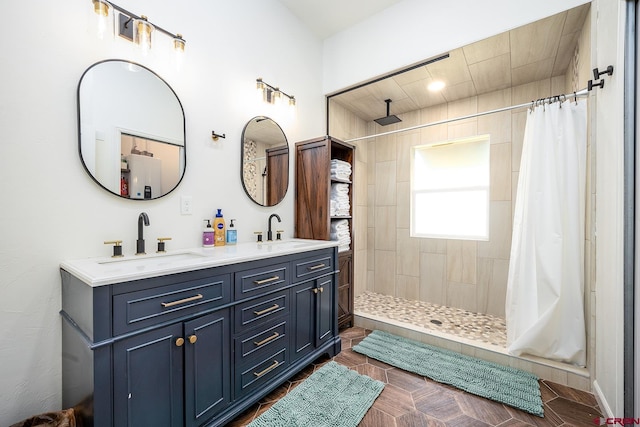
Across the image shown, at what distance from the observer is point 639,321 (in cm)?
116

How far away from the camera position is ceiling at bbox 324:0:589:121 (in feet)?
6.59

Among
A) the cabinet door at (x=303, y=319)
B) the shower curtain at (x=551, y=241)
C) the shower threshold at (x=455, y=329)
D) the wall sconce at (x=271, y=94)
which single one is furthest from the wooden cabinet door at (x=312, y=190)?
the shower curtain at (x=551, y=241)

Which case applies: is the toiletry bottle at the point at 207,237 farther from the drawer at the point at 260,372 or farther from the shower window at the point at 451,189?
the shower window at the point at 451,189

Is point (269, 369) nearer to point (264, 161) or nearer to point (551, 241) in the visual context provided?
point (264, 161)

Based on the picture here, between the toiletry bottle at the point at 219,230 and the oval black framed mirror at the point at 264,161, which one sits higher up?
the oval black framed mirror at the point at 264,161

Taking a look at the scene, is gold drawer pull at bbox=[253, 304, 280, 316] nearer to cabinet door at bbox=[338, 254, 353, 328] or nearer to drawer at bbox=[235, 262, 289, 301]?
drawer at bbox=[235, 262, 289, 301]

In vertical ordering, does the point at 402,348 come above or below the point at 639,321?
below

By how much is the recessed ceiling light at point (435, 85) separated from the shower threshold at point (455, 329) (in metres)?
2.46

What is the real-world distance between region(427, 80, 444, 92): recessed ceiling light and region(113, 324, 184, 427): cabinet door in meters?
3.04

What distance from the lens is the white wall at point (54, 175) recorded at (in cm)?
122

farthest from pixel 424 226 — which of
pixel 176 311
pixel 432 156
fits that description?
pixel 176 311

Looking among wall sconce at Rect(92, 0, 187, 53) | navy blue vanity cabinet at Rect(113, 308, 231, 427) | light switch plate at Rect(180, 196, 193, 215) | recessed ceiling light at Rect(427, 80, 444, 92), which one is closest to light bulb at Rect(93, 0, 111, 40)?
wall sconce at Rect(92, 0, 187, 53)

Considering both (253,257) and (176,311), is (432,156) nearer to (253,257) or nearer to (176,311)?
(253,257)

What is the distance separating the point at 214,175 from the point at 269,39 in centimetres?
142
